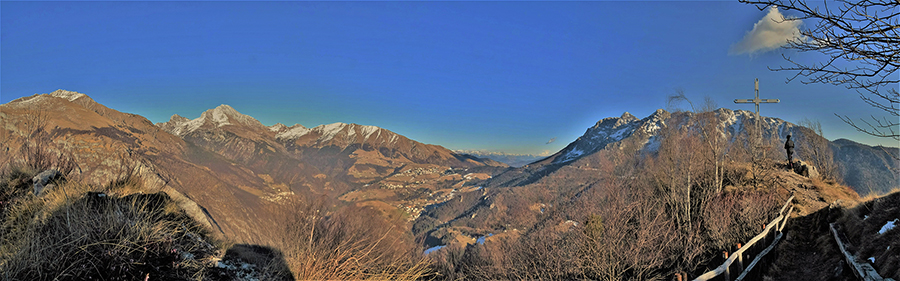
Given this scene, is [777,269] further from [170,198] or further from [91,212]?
[170,198]

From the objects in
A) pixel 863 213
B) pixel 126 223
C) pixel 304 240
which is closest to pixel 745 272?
pixel 863 213

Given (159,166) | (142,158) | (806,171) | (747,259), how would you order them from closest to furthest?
1. (142,158)
2. (159,166)
3. (747,259)
4. (806,171)

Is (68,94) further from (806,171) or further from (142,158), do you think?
(806,171)

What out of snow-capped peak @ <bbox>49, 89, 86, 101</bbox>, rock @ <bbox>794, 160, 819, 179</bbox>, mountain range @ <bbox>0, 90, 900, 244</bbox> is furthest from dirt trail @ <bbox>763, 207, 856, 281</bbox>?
snow-capped peak @ <bbox>49, 89, 86, 101</bbox>

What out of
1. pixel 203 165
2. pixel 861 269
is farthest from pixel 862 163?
pixel 203 165

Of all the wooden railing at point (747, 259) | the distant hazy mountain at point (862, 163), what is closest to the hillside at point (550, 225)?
the wooden railing at point (747, 259)

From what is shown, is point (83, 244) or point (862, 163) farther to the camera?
point (862, 163)

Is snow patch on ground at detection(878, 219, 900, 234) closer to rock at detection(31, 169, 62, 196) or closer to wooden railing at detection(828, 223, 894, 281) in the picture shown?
wooden railing at detection(828, 223, 894, 281)
